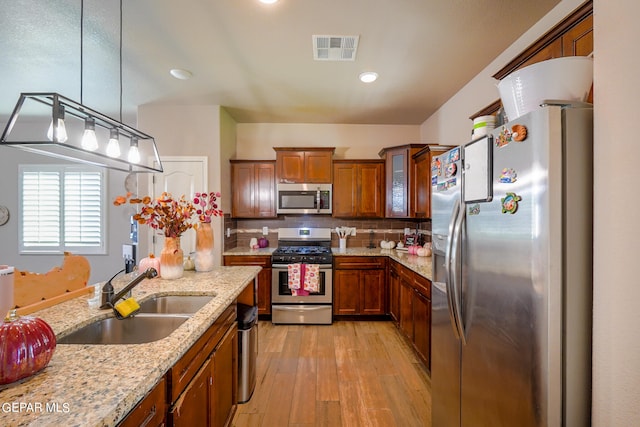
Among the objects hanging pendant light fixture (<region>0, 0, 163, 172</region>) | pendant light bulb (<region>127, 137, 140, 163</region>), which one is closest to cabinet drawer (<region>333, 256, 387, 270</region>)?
hanging pendant light fixture (<region>0, 0, 163, 172</region>)

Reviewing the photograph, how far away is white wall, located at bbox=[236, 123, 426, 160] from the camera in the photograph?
14.2 ft

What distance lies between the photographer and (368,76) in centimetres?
279

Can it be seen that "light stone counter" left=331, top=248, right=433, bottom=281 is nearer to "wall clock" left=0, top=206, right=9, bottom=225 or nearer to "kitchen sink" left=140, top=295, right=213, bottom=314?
"kitchen sink" left=140, top=295, right=213, bottom=314

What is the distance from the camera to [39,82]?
3000 millimetres

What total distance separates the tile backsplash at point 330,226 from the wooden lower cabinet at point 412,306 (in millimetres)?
851

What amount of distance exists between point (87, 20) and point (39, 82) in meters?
1.63

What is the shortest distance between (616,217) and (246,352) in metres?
2.08

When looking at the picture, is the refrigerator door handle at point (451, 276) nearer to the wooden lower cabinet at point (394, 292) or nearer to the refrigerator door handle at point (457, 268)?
the refrigerator door handle at point (457, 268)

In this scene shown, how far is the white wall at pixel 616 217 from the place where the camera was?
0.89 metres

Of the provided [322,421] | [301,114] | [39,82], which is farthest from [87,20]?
[322,421]

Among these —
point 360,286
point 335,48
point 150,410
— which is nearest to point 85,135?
point 150,410

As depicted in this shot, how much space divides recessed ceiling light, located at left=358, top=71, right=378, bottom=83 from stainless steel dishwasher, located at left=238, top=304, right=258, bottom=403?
2397 mm

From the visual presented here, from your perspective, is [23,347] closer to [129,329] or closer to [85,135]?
[129,329]

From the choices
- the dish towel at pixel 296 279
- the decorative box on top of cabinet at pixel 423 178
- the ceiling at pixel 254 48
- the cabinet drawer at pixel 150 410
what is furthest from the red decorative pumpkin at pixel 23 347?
the decorative box on top of cabinet at pixel 423 178
